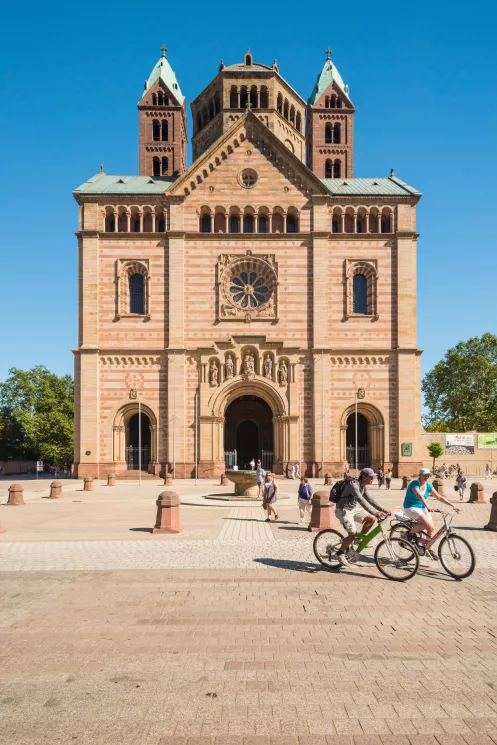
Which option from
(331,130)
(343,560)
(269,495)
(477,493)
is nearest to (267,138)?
(331,130)

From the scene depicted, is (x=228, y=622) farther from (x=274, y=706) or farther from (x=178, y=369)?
(x=178, y=369)

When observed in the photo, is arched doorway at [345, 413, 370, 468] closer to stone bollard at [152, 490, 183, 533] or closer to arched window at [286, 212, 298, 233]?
arched window at [286, 212, 298, 233]

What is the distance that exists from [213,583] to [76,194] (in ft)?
122

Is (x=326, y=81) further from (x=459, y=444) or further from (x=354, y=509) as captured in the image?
(x=354, y=509)

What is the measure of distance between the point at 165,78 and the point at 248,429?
115 ft

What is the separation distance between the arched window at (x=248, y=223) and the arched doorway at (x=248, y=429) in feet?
43.1

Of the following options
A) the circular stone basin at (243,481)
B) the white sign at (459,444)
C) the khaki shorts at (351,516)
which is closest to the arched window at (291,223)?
the circular stone basin at (243,481)

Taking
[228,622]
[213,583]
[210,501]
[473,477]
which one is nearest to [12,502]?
[210,501]

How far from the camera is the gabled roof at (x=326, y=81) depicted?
54.0 metres

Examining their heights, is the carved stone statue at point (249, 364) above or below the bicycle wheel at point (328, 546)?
above

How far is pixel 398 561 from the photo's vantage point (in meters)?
10.7

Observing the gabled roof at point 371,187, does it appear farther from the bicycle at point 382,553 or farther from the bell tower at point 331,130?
the bicycle at point 382,553

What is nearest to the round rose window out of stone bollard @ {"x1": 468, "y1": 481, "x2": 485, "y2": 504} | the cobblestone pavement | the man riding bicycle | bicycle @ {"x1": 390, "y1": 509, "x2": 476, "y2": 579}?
stone bollard @ {"x1": 468, "y1": 481, "x2": 485, "y2": 504}

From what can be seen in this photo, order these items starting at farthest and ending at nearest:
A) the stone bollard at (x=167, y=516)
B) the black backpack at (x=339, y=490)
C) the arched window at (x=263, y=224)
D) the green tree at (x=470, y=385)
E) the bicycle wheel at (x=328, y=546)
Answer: the green tree at (x=470, y=385) → the arched window at (x=263, y=224) → the stone bollard at (x=167, y=516) → the bicycle wheel at (x=328, y=546) → the black backpack at (x=339, y=490)
